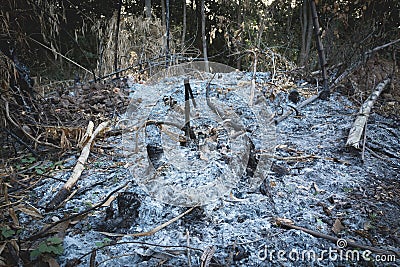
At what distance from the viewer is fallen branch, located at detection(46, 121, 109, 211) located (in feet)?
3.57

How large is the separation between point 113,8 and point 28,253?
3.46 metres

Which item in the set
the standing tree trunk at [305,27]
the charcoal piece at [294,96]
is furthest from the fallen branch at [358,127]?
the standing tree trunk at [305,27]

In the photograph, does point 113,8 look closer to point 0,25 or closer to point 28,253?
point 0,25

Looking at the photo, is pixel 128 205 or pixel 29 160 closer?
pixel 128 205

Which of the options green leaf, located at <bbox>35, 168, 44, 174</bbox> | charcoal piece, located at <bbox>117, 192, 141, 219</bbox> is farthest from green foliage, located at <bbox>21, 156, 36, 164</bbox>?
charcoal piece, located at <bbox>117, 192, 141, 219</bbox>

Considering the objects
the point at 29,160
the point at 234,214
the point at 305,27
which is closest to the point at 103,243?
the point at 234,214

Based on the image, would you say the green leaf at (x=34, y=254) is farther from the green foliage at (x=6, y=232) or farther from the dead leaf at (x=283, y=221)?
the dead leaf at (x=283, y=221)

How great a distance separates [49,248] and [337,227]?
89 centimetres

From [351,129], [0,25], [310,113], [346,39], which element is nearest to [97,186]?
[0,25]

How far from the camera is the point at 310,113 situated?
2084mm

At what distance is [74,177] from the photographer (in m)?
1.25

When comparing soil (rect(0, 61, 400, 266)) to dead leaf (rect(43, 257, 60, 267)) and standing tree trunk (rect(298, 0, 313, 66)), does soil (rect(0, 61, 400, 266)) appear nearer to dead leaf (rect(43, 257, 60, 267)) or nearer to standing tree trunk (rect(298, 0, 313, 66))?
dead leaf (rect(43, 257, 60, 267))

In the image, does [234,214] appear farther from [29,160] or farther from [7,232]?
[29,160]

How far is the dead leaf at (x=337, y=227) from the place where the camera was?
3.07ft
